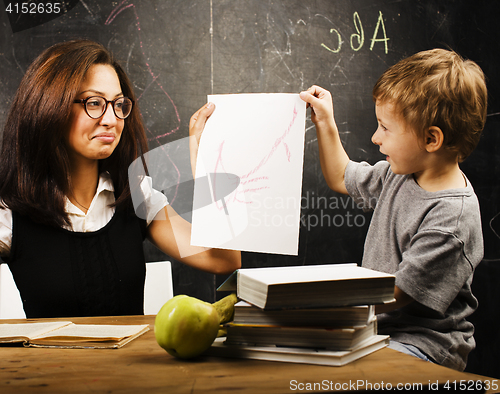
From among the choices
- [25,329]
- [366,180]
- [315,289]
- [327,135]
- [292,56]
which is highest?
[292,56]

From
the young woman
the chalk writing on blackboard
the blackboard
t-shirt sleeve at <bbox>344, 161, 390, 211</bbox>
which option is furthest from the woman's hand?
the chalk writing on blackboard

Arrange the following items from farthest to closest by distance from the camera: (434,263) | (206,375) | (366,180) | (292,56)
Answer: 1. (292,56)
2. (366,180)
3. (434,263)
4. (206,375)

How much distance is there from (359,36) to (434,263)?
4.95ft

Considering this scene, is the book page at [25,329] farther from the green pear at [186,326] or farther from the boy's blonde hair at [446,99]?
the boy's blonde hair at [446,99]

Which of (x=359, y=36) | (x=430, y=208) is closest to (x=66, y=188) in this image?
(x=430, y=208)

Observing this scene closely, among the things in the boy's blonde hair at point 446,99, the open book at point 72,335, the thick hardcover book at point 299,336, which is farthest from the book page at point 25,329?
the boy's blonde hair at point 446,99

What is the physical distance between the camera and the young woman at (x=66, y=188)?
3.44ft

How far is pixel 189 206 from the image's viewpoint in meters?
1.90

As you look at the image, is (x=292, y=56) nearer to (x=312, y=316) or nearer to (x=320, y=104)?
(x=320, y=104)

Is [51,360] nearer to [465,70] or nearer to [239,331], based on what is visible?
[239,331]

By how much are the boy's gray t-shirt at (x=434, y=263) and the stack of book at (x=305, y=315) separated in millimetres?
284

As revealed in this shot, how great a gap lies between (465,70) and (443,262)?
1.39ft

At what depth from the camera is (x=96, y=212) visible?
1.18 m

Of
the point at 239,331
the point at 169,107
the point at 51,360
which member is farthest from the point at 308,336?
the point at 169,107
